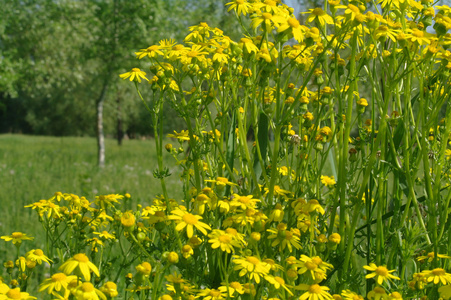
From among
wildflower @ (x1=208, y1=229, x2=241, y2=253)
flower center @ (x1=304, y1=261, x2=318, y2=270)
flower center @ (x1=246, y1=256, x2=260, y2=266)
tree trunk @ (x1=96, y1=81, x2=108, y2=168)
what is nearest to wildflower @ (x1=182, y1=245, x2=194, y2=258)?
wildflower @ (x1=208, y1=229, x2=241, y2=253)

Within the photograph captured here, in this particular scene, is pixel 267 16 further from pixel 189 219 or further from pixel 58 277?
pixel 58 277

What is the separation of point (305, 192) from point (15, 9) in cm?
1273

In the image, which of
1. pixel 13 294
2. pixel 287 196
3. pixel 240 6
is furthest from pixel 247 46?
pixel 13 294

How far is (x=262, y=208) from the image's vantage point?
1882mm

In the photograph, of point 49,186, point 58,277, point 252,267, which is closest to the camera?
point 58,277

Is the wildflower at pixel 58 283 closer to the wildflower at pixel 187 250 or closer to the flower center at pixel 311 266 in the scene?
the wildflower at pixel 187 250

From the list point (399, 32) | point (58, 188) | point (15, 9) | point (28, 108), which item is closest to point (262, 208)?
point (399, 32)

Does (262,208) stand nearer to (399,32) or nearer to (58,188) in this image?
(399,32)

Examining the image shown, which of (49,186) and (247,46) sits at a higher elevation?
(247,46)

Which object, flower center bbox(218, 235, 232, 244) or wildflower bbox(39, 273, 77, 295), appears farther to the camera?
flower center bbox(218, 235, 232, 244)

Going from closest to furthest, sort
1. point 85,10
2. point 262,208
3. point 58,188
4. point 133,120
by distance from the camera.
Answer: point 262,208
point 58,188
point 85,10
point 133,120

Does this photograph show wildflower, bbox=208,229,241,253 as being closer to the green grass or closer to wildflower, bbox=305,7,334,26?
wildflower, bbox=305,7,334,26

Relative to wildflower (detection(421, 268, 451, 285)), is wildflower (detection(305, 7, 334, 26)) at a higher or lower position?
higher

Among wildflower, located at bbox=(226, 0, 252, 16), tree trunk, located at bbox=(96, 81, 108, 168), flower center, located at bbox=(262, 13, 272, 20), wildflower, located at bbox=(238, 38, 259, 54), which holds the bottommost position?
tree trunk, located at bbox=(96, 81, 108, 168)
